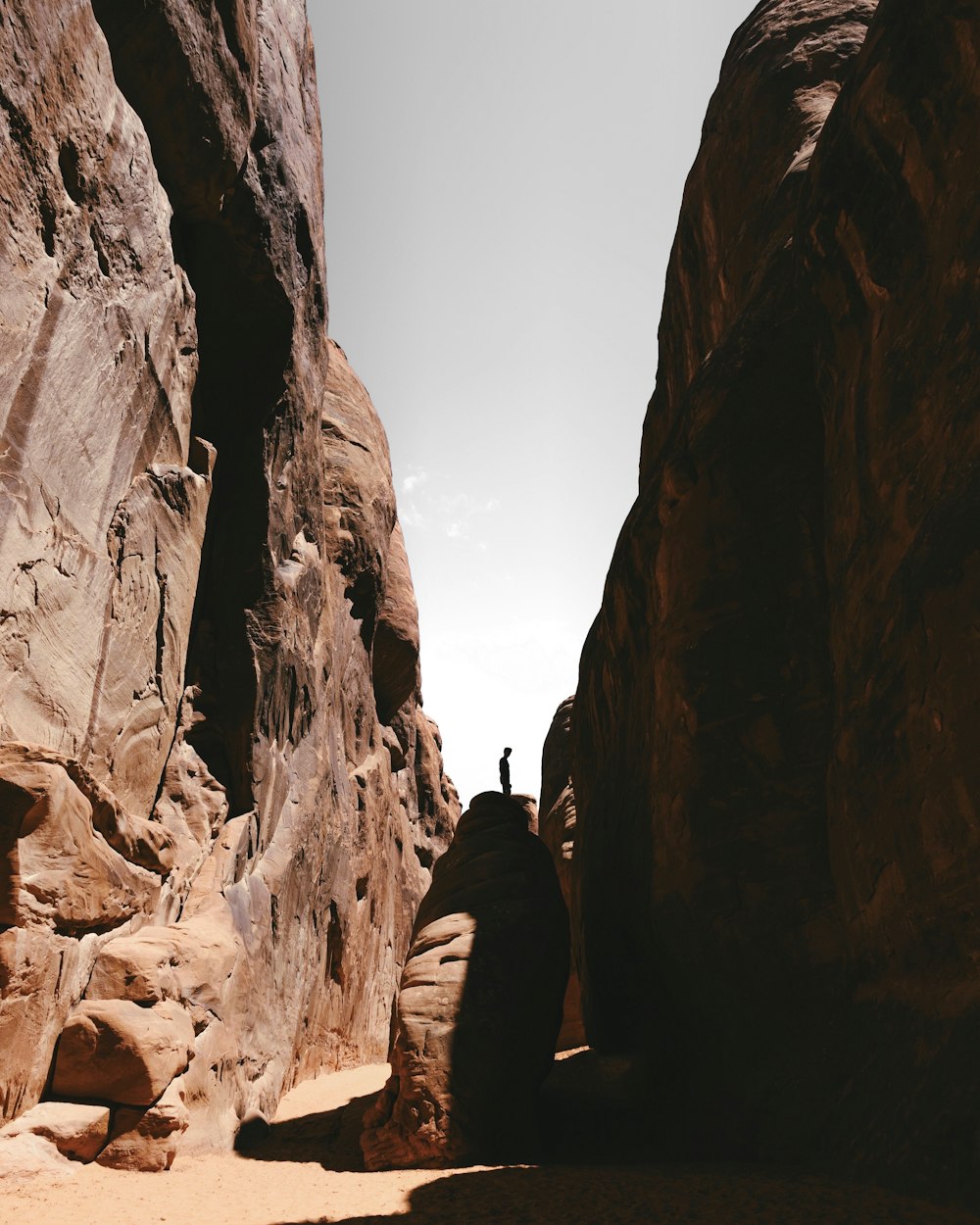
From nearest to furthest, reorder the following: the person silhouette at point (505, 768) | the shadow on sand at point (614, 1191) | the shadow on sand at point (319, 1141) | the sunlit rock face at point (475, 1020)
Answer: the shadow on sand at point (614, 1191), the sunlit rock face at point (475, 1020), the shadow on sand at point (319, 1141), the person silhouette at point (505, 768)

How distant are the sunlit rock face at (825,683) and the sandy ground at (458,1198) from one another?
1.96 ft

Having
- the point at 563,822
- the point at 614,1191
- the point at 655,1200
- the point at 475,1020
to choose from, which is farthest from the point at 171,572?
the point at 563,822

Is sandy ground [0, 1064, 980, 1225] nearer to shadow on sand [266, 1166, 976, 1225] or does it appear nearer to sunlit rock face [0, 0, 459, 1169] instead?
shadow on sand [266, 1166, 976, 1225]

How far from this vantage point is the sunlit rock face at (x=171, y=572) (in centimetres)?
857

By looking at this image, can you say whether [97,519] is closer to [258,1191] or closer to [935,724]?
[258,1191]

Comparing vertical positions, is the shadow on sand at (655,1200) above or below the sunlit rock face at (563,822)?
below

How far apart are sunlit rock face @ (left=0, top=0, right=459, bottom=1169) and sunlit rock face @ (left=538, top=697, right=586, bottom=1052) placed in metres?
4.59

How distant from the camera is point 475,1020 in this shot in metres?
9.67

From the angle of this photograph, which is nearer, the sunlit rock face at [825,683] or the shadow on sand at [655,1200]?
the shadow on sand at [655,1200]

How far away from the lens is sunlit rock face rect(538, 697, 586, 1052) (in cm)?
1952

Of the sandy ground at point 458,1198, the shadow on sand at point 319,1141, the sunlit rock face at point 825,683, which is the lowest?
the shadow on sand at point 319,1141

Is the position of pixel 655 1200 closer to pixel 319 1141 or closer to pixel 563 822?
pixel 319 1141

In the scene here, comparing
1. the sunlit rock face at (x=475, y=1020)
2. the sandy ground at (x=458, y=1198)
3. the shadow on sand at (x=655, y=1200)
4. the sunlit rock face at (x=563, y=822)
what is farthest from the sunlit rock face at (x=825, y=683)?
the sunlit rock face at (x=563, y=822)

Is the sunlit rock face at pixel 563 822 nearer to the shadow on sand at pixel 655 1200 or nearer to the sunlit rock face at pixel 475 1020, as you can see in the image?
the sunlit rock face at pixel 475 1020
